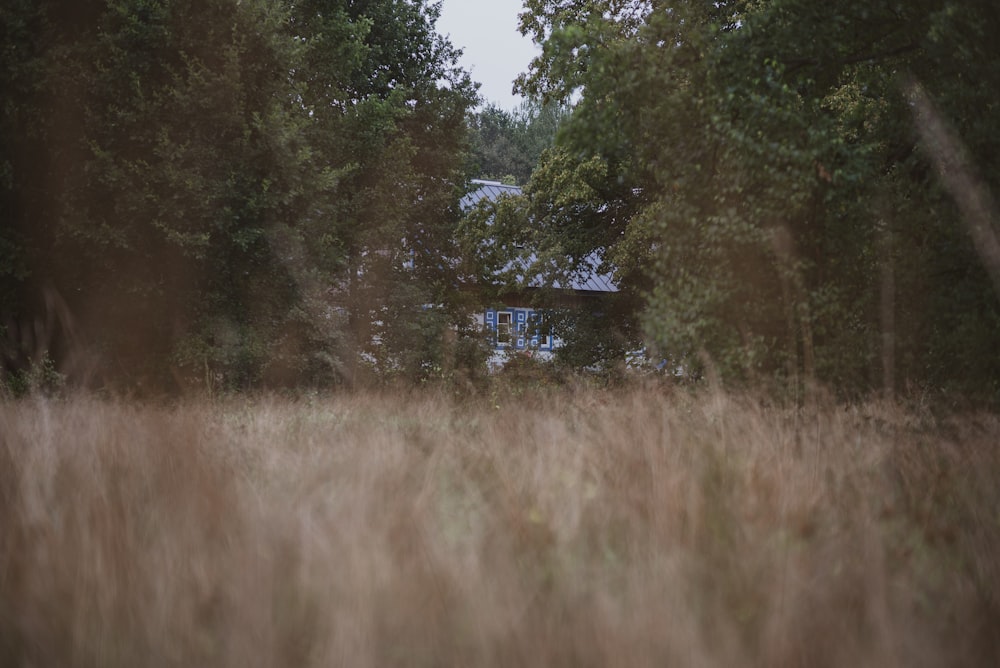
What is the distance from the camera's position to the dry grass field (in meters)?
2.55

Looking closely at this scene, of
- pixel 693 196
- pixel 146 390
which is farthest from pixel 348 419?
pixel 146 390

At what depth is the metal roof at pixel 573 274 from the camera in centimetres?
2488

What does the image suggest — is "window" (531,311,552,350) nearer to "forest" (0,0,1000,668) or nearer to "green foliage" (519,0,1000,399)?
"forest" (0,0,1000,668)

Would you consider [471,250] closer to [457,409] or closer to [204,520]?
[457,409]

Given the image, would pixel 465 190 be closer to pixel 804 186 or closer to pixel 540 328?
pixel 540 328

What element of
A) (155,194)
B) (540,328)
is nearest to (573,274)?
(540,328)

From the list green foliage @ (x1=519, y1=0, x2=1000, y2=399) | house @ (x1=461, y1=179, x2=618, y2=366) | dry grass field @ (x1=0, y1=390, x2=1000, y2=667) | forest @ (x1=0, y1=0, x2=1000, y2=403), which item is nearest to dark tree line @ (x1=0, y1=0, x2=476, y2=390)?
Answer: forest @ (x1=0, y1=0, x2=1000, y2=403)

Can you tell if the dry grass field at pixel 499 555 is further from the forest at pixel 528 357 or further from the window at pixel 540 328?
the window at pixel 540 328

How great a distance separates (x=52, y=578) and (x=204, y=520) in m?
0.66

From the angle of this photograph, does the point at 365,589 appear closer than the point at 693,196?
Yes

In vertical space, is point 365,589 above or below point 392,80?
below

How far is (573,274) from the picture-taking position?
2506 cm

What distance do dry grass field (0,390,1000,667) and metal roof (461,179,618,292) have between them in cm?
1895

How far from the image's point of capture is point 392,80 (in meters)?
28.9
